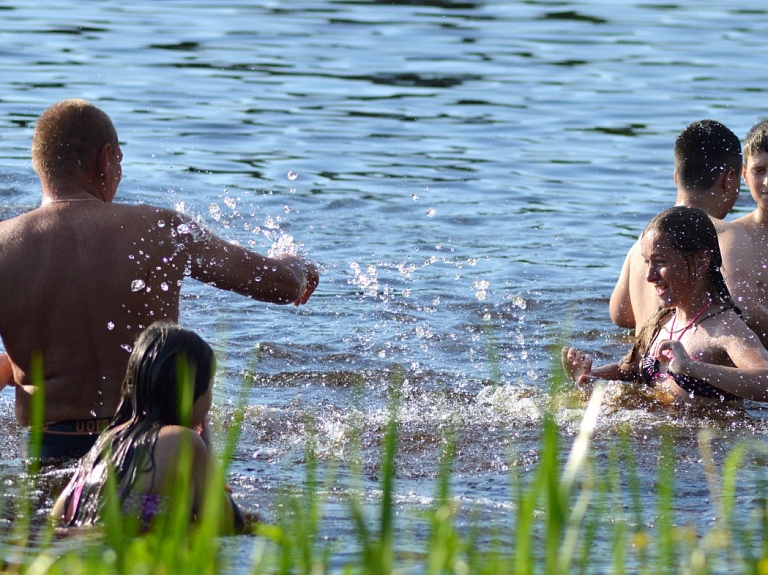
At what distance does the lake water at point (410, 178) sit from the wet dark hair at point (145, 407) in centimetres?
48

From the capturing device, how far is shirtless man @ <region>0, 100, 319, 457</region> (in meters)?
5.46

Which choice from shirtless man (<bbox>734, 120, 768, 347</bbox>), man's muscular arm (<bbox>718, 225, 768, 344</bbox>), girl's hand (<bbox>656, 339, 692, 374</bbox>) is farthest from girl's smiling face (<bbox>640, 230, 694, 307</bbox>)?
shirtless man (<bbox>734, 120, 768, 347</bbox>)

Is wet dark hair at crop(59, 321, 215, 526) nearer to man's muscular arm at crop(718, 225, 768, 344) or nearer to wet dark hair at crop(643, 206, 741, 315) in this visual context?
wet dark hair at crop(643, 206, 741, 315)

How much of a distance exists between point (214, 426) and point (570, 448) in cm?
168

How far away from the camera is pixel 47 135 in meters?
5.54

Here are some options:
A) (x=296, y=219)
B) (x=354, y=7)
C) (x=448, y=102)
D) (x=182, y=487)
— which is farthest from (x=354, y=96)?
(x=182, y=487)

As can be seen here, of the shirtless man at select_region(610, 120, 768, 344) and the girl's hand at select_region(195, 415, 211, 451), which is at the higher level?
the shirtless man at select_region(610, 120, 768, 344)

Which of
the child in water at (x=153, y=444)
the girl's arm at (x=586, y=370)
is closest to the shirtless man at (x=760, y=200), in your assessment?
the girl's arm at (x=586, y=370)

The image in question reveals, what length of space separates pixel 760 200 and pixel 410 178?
5354mm

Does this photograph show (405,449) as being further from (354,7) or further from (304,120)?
(354,7)

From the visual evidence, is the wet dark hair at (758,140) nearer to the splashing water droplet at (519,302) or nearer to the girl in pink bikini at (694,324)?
the girl in pink bikini at (694,324)

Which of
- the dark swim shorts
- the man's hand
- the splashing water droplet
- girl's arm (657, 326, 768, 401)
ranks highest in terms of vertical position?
the man's hand

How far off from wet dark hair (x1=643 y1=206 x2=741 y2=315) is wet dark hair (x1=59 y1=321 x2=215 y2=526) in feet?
8.96

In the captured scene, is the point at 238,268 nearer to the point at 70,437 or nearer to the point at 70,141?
the point at 70,141
